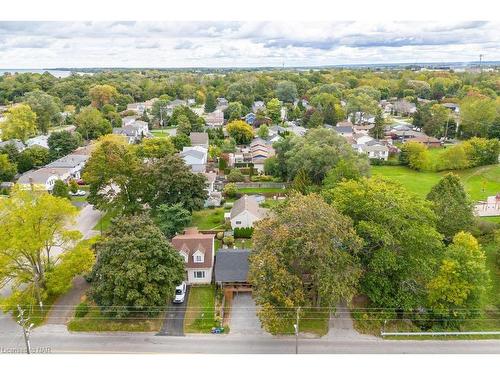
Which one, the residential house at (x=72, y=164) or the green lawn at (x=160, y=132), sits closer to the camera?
the residential house at (x=72, y=164)

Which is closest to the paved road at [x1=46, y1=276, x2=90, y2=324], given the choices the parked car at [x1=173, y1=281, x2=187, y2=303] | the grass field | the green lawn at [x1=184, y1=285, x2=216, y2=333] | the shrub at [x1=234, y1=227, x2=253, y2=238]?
the parked car at [x1=173, y1=281, x2=187, y2=303]

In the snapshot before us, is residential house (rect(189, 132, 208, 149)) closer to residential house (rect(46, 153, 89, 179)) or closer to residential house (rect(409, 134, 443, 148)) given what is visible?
residential house (rect(46, 153, 89, 179))

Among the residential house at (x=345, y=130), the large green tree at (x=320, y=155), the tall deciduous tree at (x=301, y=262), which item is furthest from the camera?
the residential house at (x=345, y=130)

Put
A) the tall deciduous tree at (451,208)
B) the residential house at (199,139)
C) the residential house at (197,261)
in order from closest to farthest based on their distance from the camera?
the residential house at (197,261) → the tall deciduous tree at (451,208) → the residential house at (199,139)

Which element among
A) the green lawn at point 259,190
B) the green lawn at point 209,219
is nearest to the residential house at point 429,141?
the green lawn at point 259,190

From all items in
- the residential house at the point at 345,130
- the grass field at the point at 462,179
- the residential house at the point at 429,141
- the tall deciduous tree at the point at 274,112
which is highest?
the tall deciduous tree at the point at 274,112

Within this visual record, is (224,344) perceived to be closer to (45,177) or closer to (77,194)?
(77,194)

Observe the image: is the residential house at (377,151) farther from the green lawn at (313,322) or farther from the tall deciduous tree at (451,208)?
the green lawn at (313,322)
